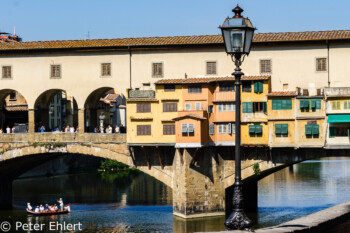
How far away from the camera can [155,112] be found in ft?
127

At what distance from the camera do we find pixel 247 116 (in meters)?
37.7

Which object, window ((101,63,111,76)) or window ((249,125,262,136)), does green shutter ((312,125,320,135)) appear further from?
window ((101,63,111,76))

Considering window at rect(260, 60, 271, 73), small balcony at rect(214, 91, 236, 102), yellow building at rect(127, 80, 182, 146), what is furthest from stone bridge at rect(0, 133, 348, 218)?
window at rect(260, 60, 271, 73)

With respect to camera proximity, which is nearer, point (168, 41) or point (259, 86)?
point (259, 86)

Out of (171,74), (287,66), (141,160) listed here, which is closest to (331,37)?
(287,66)

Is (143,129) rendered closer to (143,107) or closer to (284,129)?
(143,107)

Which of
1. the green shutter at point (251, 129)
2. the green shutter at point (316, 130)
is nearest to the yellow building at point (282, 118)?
the green shutter at point (251, 129)

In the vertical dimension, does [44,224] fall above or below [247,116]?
below

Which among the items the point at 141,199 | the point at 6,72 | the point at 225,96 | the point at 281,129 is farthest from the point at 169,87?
the point at 141,199

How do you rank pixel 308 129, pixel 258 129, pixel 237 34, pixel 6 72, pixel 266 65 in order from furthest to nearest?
pixel 6 72 < pixel 266 65 < pixel 258 129 < pixel 308 129 < pixel 237 34

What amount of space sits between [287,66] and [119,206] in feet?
51.4

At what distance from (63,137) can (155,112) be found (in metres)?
7.41

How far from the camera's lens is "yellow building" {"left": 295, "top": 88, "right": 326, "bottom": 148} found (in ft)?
119

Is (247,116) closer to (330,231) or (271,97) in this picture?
(271,97)
